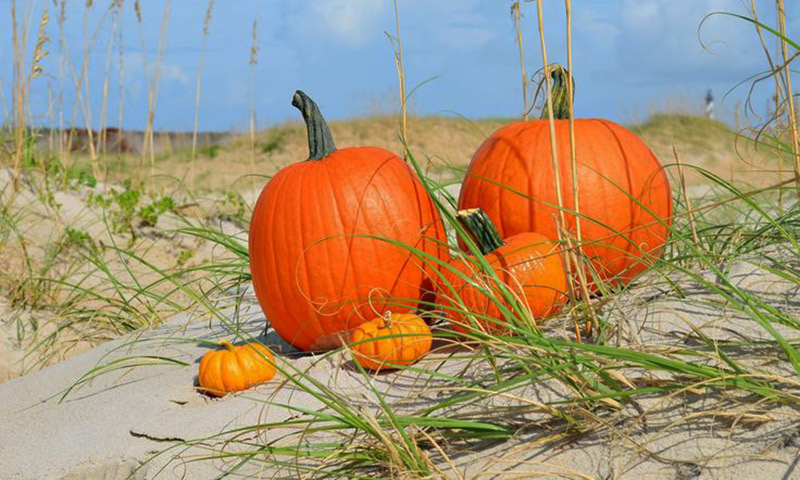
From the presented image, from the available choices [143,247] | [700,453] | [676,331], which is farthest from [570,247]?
[143,247]

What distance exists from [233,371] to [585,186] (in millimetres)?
1326

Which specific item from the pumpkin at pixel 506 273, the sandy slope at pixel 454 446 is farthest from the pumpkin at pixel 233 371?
the pumpkin at pixel 506 273

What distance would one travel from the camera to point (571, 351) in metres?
1.85

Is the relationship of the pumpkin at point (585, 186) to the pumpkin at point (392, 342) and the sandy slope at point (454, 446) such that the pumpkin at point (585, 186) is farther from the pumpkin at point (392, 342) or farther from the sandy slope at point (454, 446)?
the pumpkin at point (392, 342)

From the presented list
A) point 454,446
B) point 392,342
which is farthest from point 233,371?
point 454,446

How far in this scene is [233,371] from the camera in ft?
7.88

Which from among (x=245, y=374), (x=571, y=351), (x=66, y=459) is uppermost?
(x=571, y=351)

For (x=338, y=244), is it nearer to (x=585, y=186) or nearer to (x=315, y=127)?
(x=315, y=127)

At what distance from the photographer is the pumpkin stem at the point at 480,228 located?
250cm

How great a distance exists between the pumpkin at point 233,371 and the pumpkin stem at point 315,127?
72 centimetres

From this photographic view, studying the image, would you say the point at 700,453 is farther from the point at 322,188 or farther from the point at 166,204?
A: the point at 166,204

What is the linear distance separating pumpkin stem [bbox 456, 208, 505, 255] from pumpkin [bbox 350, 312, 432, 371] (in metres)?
0.32

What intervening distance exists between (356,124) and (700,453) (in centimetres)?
1317

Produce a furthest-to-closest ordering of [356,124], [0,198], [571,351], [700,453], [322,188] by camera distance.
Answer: [356,124] < [0,198] < [322,188] < [571,351] < [700,453]
